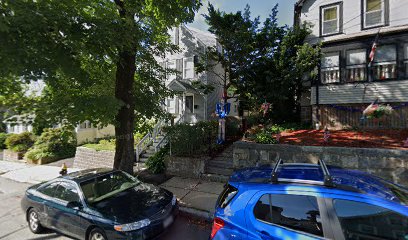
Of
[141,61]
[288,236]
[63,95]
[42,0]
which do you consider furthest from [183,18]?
[288,236]

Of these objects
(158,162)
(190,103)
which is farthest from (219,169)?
(190,103)

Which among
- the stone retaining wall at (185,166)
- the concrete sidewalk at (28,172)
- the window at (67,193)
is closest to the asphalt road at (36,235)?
the window at (67,193)

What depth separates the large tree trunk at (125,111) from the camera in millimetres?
7410

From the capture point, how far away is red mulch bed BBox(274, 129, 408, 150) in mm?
7613

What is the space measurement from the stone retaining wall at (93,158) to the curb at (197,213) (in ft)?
22.8

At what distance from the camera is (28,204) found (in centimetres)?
577

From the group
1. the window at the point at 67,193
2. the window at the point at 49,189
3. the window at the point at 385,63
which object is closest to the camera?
the window at the point at 67,193

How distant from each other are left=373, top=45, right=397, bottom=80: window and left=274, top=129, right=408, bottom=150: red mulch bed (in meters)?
3.63

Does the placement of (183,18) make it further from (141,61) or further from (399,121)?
(399,121)

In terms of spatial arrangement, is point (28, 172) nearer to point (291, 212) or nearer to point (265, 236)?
point (265, 236)

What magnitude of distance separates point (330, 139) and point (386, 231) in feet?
23.5

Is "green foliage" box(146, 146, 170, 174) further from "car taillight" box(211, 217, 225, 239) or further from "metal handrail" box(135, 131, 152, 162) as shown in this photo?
"car taillight" box(211, 217, 225, 239)

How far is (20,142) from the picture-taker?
651 inches

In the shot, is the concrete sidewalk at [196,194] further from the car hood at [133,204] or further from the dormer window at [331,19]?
the dormer window at [331,19]
